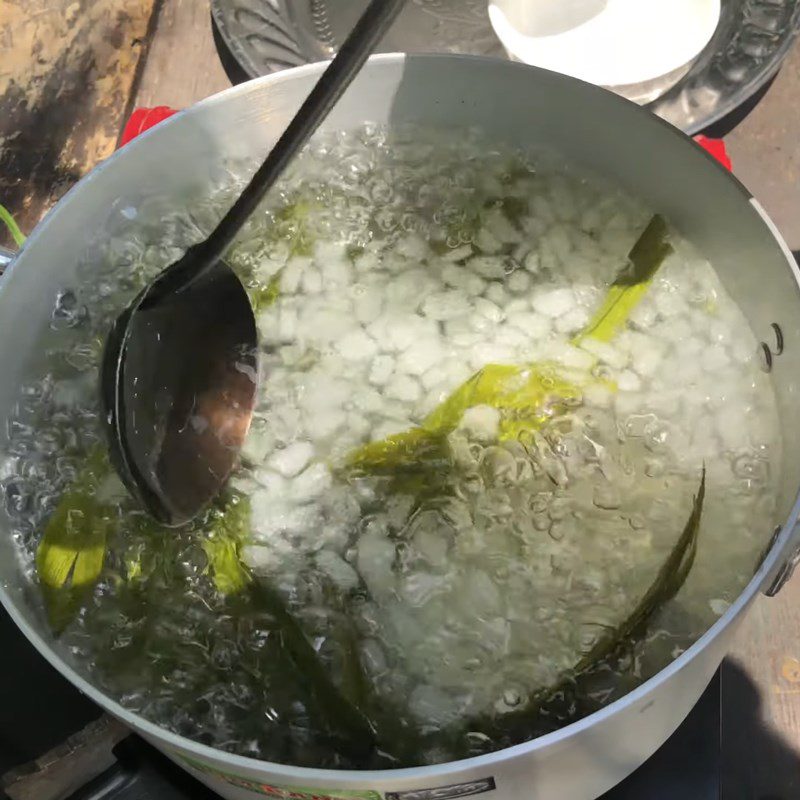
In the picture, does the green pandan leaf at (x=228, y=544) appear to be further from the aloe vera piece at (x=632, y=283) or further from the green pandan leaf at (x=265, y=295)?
the aloe vera piece at (x=632, y=283)

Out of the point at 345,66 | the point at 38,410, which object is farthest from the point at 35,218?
the point at 345,66

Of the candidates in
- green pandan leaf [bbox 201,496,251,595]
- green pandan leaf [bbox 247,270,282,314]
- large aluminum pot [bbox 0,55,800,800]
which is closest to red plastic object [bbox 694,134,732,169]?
large aluminum pot [bbox 0,55,800,800]

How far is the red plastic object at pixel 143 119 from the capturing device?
80 cm

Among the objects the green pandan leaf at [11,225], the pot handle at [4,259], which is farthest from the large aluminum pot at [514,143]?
the green pandan leaf at [11,225]

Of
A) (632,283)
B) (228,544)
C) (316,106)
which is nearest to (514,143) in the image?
(632,283)

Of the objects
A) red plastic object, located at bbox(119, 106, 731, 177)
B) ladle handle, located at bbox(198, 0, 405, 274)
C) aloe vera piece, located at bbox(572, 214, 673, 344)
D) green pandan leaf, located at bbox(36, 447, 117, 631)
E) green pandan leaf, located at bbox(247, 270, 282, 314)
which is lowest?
green pandan leaf, located at bbox(36, 447, 117, 631)

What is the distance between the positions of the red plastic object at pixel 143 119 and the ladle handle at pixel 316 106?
334 millimetres

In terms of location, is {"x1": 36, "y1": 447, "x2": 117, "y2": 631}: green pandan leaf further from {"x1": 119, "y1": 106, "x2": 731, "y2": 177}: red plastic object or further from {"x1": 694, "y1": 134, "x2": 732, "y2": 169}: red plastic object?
{"x1": 694, "y1": 134, "x2": 732, "y2": 169}: red plastic object

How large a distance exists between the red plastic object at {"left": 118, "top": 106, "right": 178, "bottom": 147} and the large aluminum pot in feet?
0.71

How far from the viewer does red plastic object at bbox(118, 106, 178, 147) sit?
31.4 inches

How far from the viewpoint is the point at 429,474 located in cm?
56

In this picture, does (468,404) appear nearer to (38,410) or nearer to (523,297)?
(523,297)

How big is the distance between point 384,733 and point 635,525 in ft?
0.66

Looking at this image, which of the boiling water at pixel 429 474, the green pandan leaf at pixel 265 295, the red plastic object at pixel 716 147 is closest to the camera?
the boiling water at pixel 429 474
